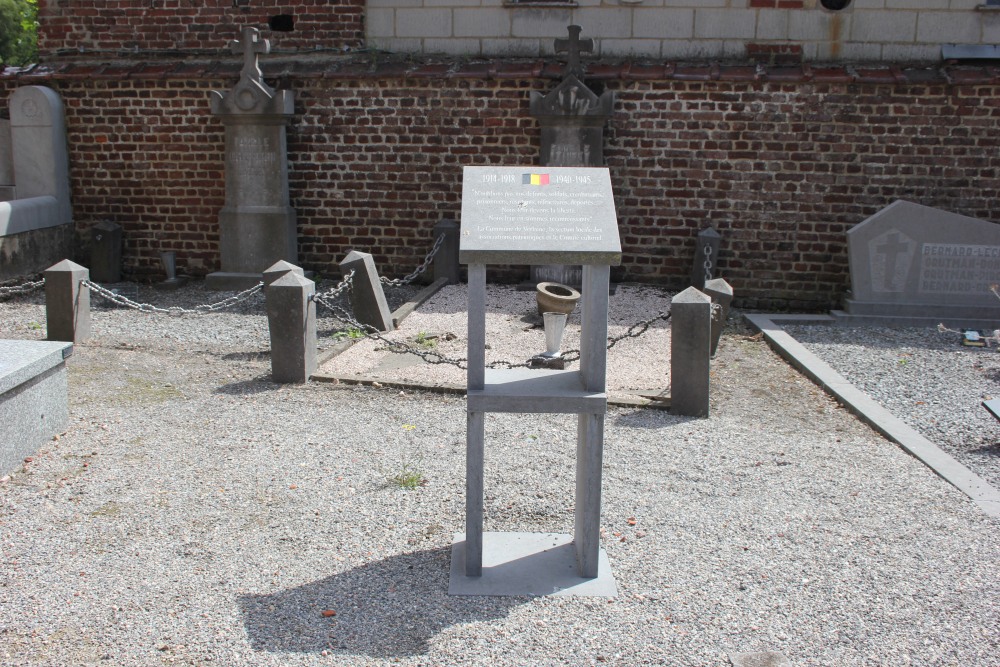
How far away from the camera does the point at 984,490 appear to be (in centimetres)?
505

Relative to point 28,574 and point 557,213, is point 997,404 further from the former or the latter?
point 28,574

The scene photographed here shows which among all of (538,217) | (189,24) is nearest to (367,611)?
(538,217)

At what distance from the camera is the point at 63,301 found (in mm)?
7855

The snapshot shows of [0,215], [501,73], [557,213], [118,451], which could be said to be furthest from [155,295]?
[557,213]

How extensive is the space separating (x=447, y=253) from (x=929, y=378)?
5384 millimetres

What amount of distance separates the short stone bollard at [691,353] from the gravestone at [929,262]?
3.90 m

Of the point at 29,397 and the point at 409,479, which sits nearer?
the point at 409,479

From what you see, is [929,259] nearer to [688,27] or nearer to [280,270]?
[688,27]

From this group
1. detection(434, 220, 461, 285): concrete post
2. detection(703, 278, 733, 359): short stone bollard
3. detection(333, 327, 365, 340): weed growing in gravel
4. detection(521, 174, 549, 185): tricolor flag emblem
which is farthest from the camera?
detection(434, 220, 461, 285): concrete post

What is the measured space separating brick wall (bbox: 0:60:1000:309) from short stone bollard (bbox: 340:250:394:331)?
276 centimetres

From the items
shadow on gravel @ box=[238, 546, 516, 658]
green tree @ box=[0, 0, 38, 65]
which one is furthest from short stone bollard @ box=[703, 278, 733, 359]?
green tree @ box=[0, 0, 38, 65]

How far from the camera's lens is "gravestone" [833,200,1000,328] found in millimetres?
9305

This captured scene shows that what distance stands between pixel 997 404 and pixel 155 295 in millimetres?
8754

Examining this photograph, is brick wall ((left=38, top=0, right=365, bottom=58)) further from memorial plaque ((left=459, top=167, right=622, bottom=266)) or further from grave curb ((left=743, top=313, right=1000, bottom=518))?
memorial plaque ((left=459, top=167, right=622, bottom=266))
